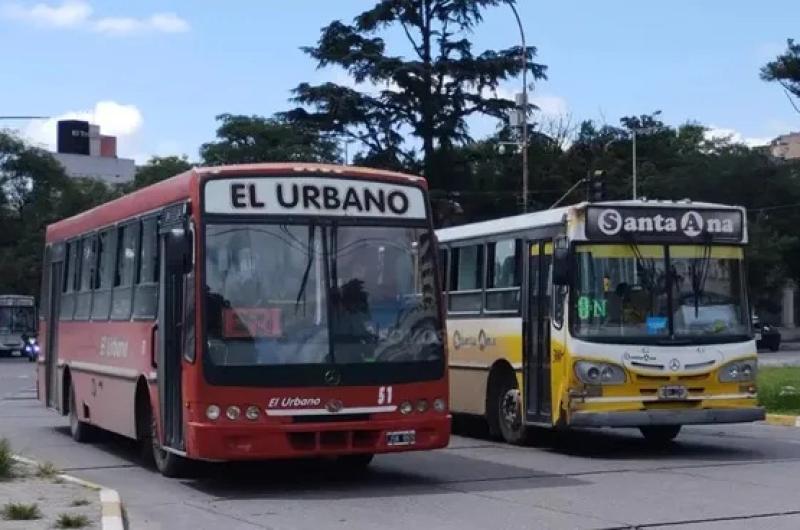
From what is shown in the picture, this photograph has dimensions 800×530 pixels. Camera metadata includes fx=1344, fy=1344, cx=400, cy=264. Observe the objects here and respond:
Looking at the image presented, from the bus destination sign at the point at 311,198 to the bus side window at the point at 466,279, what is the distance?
5.23 meters

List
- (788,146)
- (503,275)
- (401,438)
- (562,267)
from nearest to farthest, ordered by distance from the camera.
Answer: (401,438) < (562,267) < (503,275) < (788,146)

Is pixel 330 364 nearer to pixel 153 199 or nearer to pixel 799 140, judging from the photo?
pixel 153 199

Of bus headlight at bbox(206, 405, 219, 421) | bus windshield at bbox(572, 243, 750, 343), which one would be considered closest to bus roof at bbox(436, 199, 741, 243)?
bus windshield at bbox(572, 243, 750, 343)

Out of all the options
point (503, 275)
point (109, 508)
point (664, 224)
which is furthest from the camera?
point (503, 275)

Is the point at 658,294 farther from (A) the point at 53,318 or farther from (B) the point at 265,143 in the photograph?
(B) the point at 265,143

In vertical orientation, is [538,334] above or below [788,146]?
below

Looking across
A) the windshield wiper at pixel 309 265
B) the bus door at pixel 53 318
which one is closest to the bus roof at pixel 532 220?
the windshield wiper at pixel 309 265

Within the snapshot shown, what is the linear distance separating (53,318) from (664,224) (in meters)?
9.38

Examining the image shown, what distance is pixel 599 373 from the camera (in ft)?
49.8

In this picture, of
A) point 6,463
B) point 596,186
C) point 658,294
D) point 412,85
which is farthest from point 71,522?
point 412,85

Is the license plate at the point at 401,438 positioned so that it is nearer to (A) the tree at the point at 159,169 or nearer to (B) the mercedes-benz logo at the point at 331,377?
(B) the mercedes-benz logo at the point at 331,377

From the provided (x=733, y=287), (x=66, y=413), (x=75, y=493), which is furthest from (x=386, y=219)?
(x=66, y=413)

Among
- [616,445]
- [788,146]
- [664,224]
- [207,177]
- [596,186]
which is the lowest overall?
[616,445]

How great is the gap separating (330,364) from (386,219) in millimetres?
1589
